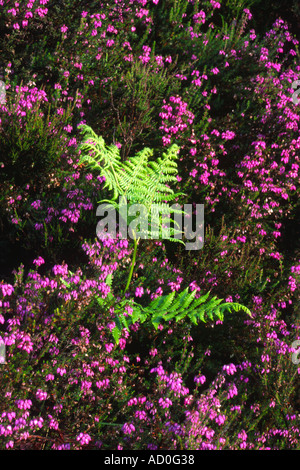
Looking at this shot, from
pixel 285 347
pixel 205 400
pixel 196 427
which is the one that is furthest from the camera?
pixel 285 347

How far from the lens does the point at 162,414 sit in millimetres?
2662

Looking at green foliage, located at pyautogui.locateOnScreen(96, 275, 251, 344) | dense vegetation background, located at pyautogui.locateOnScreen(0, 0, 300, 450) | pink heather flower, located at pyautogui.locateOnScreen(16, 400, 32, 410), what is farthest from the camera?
green foliage, located at pyautogui.locateOnScreen(96, 275, 251, 344)

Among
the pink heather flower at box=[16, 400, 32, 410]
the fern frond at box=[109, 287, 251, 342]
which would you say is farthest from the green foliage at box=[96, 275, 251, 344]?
the pink heather flower at box=[16, 400, 32, 410]

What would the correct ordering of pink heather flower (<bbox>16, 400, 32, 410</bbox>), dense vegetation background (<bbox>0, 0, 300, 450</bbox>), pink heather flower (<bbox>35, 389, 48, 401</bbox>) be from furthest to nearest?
dense vegetation background (<bbox>0, 0, 300, 450</bbox>) < pink heather flower (<bbox>35, 389, 48, 401</bbox>) < pink heather flower (<bbox>16, 400, 32, 410</bbox>)

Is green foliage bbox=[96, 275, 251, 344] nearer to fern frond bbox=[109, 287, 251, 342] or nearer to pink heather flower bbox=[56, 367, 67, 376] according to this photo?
fern frond bbox=[109, 287, 251, 342]

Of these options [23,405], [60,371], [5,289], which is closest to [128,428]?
[60,371]

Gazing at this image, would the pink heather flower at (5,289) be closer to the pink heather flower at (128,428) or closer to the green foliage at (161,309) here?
the green foliage at (161,309)

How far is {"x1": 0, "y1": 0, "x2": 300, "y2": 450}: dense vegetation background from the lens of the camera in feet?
8.62

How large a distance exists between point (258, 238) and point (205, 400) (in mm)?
1931

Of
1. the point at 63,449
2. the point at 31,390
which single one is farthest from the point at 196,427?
the point at 31,390

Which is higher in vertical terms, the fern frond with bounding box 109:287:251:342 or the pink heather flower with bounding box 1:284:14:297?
the pink heather flower with bounding box 1:284:14:297

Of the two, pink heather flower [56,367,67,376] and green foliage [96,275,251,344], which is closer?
pink heather flower [56,367,67,376]
